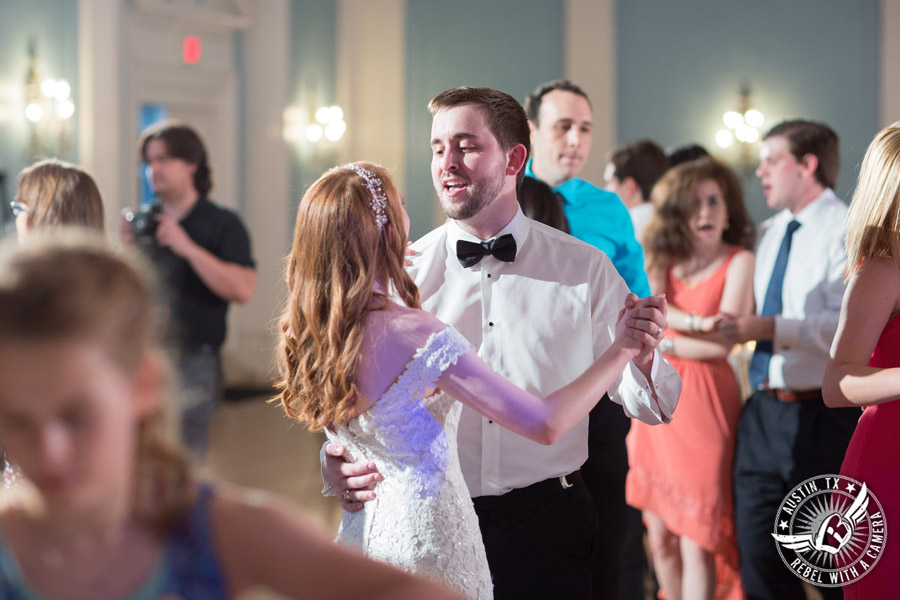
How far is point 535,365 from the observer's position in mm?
2148

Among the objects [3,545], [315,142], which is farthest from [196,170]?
[315,142]

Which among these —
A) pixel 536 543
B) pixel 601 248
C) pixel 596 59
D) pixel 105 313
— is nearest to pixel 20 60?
pixel 596 59

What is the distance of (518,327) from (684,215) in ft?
5.29

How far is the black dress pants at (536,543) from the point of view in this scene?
2.08 meters

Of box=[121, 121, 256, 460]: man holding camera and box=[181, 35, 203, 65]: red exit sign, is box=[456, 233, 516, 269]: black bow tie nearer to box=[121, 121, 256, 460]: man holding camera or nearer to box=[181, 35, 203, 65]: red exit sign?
box=[121, 121, 256, 460]: man holding camera

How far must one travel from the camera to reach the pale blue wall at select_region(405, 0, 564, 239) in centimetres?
893

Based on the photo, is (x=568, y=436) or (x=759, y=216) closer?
(x=568, y=436)

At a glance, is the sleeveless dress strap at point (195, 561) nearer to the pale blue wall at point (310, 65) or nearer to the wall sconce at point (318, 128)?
the pale blue wall at point (310, 65)

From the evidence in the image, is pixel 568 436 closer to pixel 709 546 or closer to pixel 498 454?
pixel 498 454

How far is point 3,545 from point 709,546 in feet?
9.66

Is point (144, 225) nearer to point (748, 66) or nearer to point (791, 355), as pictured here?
point (791, 355)

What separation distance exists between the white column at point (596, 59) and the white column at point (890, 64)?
7.60 feet

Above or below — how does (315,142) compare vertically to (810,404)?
above

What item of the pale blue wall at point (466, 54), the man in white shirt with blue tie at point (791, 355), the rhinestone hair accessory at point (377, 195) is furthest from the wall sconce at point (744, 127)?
the rhinestone hair accessory at point (377, 195)
